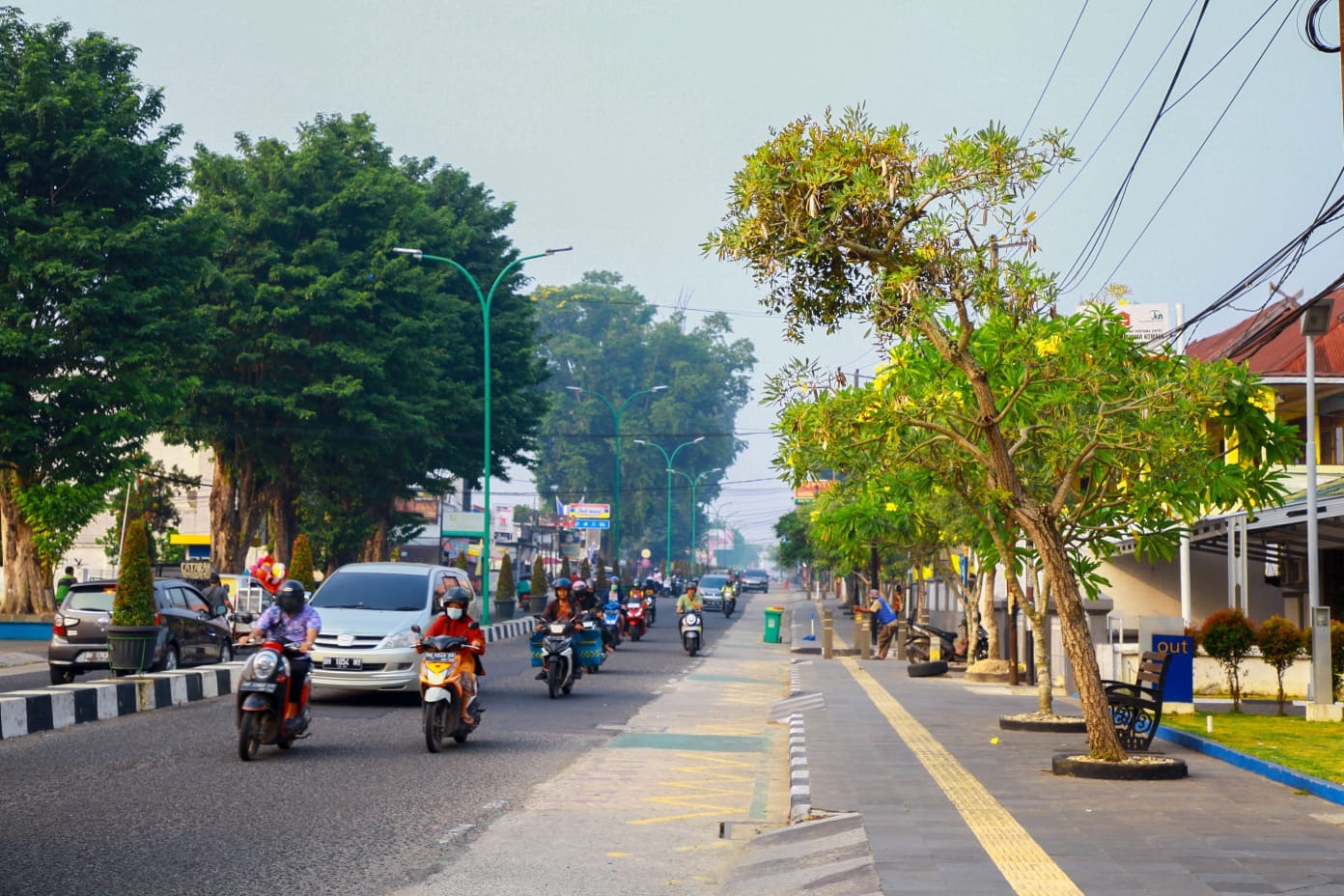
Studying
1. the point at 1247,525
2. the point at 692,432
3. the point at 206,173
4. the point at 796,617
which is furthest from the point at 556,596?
the point at 692,432

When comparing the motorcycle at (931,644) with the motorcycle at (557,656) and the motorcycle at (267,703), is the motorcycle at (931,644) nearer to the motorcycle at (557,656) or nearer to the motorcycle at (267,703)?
the motorcycle at (557,656)

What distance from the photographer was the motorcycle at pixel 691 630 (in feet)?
118

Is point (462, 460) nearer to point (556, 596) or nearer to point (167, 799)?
point (556, 596)

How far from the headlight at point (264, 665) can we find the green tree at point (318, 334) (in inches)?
1107

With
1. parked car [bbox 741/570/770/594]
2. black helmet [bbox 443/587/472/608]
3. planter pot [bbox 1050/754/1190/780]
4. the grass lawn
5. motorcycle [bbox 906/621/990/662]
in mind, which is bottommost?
parked car [bbox 741/570/770/594]

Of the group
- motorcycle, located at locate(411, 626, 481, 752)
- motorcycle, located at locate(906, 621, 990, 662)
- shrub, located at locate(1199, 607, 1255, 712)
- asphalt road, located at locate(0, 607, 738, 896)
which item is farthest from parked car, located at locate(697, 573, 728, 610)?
motorcycle, located at locate(411, 626, 481, 752)

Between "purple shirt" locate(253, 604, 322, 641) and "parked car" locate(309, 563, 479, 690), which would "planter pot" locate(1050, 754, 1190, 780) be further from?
"parked car" locate(309, 563, 479, 690)

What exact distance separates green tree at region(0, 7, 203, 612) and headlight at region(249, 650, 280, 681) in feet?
75.3

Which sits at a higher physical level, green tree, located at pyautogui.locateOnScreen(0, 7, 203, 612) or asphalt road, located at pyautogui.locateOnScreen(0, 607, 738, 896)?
green tree, located at pyautogui.locateOnScreen(0, 7, 203, 612)

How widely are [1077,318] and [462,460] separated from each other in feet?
124

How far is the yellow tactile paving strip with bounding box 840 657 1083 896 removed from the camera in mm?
7559

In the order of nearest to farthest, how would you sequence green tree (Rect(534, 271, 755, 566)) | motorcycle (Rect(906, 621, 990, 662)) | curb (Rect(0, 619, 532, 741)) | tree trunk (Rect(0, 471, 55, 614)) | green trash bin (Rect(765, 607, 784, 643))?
curb (Rect(0, 619, 532, 741)) < motorcycle (Rect(906, 621, 990, 662)) < tree trunk (Rect(0, 471, 55, 614)) < green trash bin (Rect(765, 607, 784, 643)) < green tree (Rect(534, 271, 755, 566))

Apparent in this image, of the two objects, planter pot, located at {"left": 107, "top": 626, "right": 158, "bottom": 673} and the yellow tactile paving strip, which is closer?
the yellow tactile paving strip

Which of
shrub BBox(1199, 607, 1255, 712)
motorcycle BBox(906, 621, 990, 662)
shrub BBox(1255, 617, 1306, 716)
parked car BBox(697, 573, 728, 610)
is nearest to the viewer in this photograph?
shrub BBox(1255, 617, 1306, 716)
